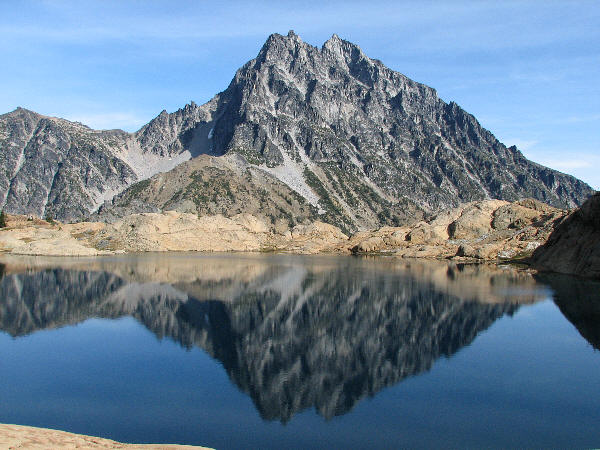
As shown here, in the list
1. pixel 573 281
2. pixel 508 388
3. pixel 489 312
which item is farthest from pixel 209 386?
pixel 573 281

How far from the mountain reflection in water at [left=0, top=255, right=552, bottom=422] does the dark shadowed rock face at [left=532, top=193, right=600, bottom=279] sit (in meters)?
8.08

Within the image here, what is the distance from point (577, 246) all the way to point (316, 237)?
10759 centimetres

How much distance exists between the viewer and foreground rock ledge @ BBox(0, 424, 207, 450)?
18.9 m

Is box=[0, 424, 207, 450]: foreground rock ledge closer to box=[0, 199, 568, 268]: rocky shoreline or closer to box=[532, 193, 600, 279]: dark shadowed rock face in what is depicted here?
box=[532, 193, 600, 279]: dark shadowed rock face

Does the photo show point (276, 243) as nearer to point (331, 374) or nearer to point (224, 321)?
point (224, 321)

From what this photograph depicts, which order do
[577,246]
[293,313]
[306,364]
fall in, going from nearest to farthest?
1. [306,364]
2. [293,313]
3. [577,246]

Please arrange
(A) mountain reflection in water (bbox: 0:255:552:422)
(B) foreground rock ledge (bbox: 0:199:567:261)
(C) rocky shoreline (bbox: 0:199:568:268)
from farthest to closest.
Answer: (B) foreground rock ledge (bbox: 0:199:567:261), (C) rocky shoreline (bbox: 0:199:568:268), (A) mountain reflection in water (bbox: 0:255:552:422)

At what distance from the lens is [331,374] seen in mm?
34344

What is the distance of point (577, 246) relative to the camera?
89875 millimetres

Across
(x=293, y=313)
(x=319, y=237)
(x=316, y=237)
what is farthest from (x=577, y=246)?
(x=316, y=237)

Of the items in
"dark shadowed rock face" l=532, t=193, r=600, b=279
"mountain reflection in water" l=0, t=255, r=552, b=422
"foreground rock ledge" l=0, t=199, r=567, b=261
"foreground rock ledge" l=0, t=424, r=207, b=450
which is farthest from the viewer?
"foreground rock ledge" l=0, t=199, r=567, b=261

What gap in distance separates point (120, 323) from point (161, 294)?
16.2 metres

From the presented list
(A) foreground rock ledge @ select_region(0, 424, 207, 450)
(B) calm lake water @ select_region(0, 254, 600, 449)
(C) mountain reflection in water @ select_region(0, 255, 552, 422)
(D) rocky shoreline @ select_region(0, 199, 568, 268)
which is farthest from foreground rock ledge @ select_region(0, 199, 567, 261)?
(A) foreground rock ledge @ select_region(0, 424, 207, 450)

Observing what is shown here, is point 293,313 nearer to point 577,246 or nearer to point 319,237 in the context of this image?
point 577,246
